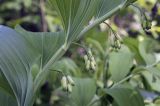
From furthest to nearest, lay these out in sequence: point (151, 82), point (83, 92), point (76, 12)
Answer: point (151, 82), point (83, 92), point (76, 12)

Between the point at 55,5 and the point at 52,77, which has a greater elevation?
the point at 55,5

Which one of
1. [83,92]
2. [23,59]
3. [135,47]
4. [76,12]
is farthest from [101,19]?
[135,47]

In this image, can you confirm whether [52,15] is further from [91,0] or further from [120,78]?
[91,0]

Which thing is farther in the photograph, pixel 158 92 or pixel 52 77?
pixel 52 77

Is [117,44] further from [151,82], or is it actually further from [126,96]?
[151,82]

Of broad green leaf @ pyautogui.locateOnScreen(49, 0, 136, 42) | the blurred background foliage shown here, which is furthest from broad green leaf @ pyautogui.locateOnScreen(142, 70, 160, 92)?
broad green leaf @ pyautogui.locateOnScreen(49, 0, 136, 42)

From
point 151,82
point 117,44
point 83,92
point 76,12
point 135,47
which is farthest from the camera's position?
point 135,47

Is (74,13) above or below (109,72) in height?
above

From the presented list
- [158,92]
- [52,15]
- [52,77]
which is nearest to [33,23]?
[52,15]
